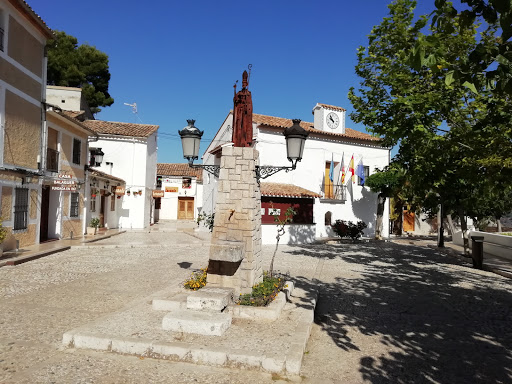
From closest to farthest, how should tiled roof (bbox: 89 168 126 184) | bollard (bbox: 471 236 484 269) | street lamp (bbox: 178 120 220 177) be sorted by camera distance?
street lamp (bbox: 178 120 220 177) < bollard (bbox: 471 236 484 269) < tiled roof (bbox: 89 168 126 184)

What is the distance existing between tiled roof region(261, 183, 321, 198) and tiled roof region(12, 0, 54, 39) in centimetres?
1048

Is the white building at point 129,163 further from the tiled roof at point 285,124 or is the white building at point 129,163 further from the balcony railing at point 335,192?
the balcony railing at point 335,192

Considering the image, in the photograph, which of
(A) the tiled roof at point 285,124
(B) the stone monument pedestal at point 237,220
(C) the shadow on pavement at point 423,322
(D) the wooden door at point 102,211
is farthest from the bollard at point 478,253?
(D) the wooden door at point 102,211

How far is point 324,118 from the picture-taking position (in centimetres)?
2158

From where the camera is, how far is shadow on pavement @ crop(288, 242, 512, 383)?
3996 mm

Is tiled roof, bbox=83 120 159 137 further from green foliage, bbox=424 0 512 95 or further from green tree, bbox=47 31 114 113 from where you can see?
green foliage, bbox=424 0 512 95

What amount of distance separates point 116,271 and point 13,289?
8.27 feet

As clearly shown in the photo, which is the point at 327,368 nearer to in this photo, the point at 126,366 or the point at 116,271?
the point at 126,366

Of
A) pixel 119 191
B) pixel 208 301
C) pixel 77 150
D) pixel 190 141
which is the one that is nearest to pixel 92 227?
pixel 77 150

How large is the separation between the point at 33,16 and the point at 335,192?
16.4 metres

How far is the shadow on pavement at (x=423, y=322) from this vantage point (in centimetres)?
400

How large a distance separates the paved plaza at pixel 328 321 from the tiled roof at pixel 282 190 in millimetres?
6158

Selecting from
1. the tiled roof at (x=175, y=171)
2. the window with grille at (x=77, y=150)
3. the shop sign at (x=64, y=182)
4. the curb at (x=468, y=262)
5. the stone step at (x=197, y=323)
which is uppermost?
the tiled roof at (x=175, y=171)

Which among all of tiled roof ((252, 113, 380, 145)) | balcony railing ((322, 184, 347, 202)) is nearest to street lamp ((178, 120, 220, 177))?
tiled roof ((252, 113, 380, 145))
